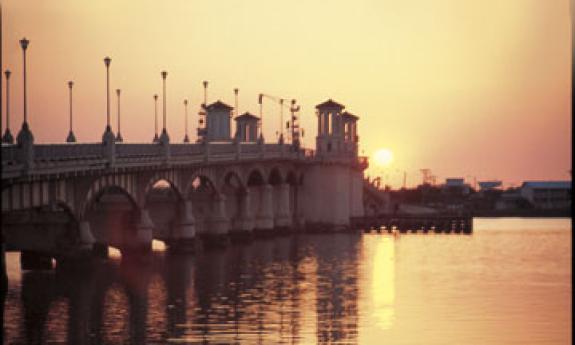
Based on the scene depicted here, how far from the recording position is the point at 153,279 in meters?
95.2

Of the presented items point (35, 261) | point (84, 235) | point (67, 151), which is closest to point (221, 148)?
point (35, 261)

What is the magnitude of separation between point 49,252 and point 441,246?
56247 millimetres

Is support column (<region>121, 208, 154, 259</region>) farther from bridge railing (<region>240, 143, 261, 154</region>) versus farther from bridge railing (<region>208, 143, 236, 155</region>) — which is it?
bridge railing (<region>240, 143, 261, 154</region>)

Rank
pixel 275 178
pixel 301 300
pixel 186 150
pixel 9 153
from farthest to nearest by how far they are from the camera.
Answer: pixel 275 178, pixel 186 150, pixel 301 300, pixel 9 153

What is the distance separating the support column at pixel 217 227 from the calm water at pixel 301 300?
4.10 meters

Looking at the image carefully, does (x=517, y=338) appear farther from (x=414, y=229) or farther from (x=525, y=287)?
(x=414, y=229)

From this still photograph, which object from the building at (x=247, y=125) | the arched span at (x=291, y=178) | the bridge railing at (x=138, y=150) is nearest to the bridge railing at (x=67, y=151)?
the bridge railing at (x=138, y=150)

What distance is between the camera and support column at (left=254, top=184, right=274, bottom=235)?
505 ft

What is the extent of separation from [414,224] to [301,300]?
93859 mm

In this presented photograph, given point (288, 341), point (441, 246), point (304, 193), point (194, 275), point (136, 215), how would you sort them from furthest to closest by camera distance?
point (304, 193) → point (441, 246) → point (136, 215) → point (194, 275) → point (288, 341)

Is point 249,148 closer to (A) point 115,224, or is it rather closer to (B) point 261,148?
(B) point 261,148

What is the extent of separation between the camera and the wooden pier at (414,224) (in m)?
172

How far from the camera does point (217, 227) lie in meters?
133

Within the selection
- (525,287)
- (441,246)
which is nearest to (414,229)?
(441,246)
